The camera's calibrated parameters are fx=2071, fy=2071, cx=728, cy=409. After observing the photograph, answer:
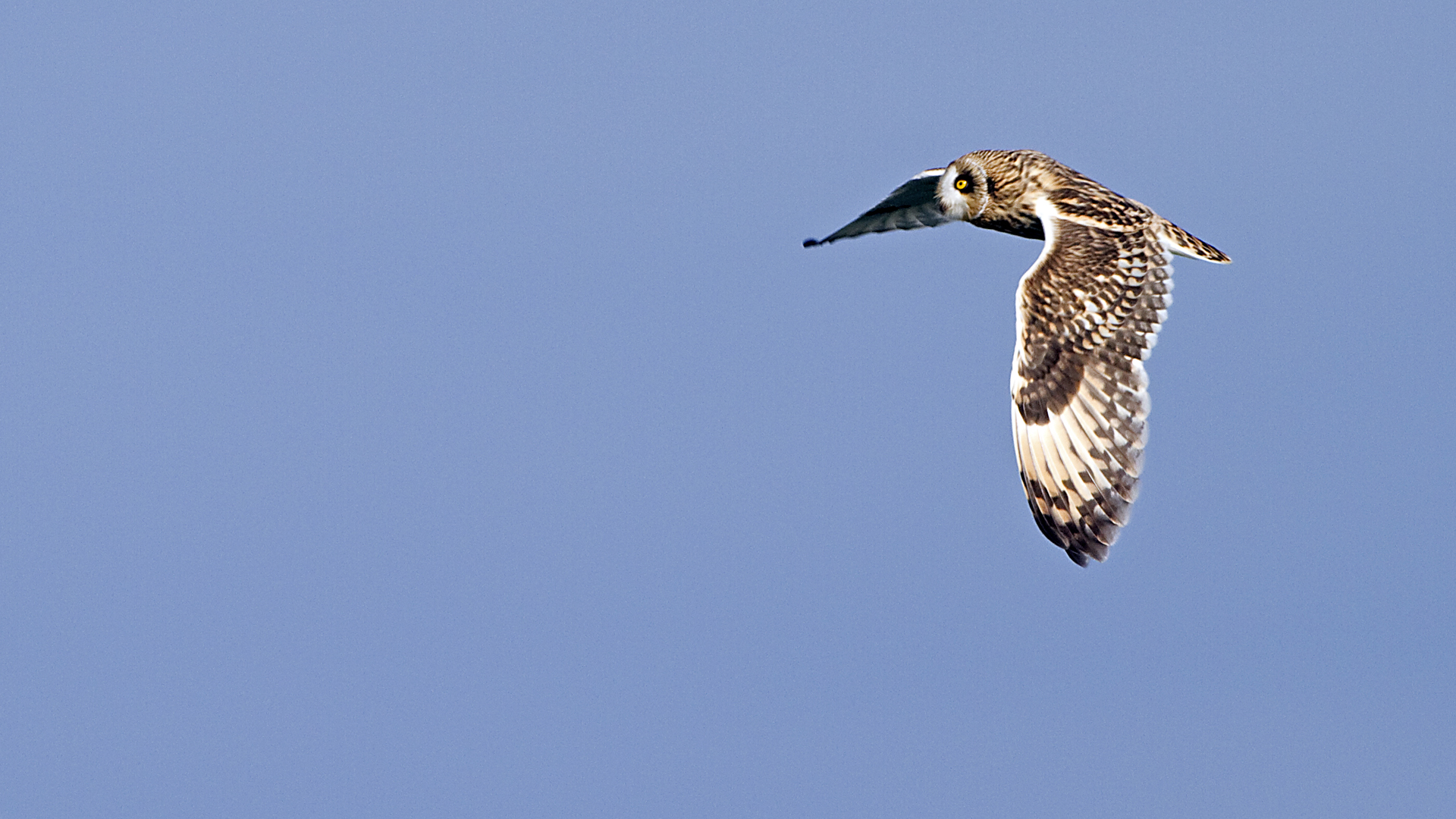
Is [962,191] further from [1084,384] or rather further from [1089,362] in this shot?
[1084,384]

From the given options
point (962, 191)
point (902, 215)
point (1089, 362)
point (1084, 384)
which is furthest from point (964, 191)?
point (1084, 384)

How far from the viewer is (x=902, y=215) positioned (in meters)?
20.2

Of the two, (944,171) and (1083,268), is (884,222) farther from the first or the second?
(1083,268)

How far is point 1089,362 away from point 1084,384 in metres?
0.20

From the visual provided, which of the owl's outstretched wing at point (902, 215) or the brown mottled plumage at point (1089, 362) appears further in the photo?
the owl's outstretched wing at point (902, 215)

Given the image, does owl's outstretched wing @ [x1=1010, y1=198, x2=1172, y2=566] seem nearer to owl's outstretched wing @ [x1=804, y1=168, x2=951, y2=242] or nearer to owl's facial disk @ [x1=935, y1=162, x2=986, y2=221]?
owl's facial disk @ [x1=935, y1=162, x2=986, y2=221]

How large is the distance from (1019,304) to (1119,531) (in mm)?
2077

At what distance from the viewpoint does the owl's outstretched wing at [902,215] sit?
19906mm

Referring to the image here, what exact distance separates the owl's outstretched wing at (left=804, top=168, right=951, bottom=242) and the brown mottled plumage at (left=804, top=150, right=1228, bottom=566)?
204 cm

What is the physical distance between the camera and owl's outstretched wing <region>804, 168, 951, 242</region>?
19906mm

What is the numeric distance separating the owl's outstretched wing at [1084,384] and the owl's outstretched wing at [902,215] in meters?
2.80

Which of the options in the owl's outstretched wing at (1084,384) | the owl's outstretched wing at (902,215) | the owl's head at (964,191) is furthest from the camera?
the owl's outstretched wing at (902,215)

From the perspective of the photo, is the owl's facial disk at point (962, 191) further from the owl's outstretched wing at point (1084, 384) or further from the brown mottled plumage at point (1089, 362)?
the owl's outstretched wing at point (1084, 384)

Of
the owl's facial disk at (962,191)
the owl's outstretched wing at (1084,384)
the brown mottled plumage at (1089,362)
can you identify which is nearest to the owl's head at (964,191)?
the owl's facial disk at (962,191)
